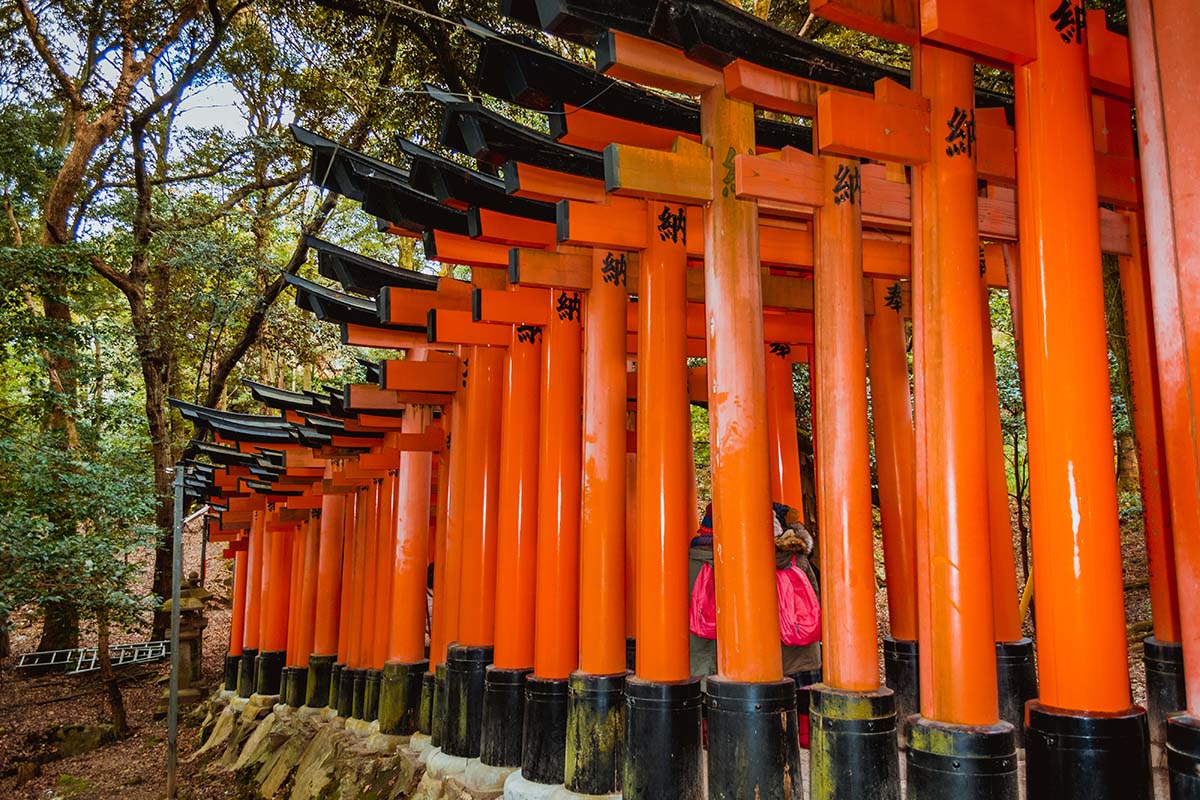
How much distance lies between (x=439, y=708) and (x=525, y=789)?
214 centimetres

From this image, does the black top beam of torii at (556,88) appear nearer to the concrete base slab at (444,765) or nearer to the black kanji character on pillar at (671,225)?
the black kanji character on pillar at (671,225)

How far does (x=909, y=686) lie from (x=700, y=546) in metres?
1.92

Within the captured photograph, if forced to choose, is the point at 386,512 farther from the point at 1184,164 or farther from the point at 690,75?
the point at 1184,164

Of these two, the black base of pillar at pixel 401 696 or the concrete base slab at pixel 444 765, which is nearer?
the concrete base slab at pixel 444 765

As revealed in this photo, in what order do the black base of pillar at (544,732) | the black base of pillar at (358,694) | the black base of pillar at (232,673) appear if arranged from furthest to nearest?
the black base of pillar at (232,673) < the black base of pillar at (358,694) < the black base of pillar at (544,732)

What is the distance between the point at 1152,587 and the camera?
537 cm

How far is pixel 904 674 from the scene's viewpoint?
6.52m

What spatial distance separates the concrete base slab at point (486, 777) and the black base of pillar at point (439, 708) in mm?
771

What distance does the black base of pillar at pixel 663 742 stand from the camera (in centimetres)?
511

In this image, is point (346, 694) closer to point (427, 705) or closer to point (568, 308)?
point (427, 705)

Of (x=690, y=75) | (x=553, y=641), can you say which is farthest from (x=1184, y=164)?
(x=553, y=641)

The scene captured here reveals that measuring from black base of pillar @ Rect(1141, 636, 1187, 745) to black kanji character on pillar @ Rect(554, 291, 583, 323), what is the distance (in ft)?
14.1

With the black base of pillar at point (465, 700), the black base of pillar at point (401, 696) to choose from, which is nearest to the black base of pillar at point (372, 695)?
the black base of pillar at point (401, 696)

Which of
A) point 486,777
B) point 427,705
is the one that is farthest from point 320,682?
point 486,777
